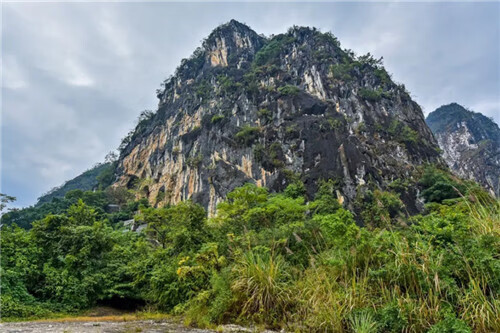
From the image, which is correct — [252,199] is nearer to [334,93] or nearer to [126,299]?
[126,299]

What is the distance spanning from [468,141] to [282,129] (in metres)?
54.4

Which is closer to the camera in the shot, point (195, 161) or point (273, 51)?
point (195, 161)

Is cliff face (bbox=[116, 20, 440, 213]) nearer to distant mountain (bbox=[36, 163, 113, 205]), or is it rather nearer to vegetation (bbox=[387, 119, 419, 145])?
vegetation (bbox=[387, 119, 419, 145])

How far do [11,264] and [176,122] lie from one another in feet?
159

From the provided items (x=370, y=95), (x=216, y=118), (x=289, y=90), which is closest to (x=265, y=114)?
(x=289, y=90)

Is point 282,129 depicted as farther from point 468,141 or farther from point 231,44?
point 468,141

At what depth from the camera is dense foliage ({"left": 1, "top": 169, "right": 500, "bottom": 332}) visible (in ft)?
16.4

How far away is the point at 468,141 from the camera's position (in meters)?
71.4

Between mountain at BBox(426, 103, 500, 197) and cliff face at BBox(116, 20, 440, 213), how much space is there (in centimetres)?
1853

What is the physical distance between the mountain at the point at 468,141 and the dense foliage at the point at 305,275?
57.0 meters

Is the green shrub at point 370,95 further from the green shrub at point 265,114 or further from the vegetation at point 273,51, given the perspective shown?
the vegetation at point 273,51

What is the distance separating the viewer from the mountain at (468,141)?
56.9 meters

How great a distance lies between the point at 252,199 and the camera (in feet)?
52.9

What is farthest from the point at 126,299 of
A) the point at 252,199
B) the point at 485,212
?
the point at 485,212
